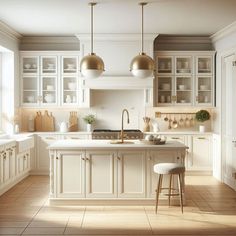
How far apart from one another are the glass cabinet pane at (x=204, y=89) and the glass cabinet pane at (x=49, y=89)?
2914mm

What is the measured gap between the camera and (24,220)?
4840 mm

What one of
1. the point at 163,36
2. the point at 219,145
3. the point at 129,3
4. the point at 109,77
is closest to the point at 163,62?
the point at 163,36

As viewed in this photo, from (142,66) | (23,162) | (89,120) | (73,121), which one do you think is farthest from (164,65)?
(23,162)

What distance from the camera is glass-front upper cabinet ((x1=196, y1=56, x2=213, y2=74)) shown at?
8.12 m

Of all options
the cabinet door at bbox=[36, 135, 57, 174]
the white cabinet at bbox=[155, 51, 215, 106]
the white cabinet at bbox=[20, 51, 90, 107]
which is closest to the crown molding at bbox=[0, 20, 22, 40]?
the white cabinet at bbox=[20, 51, 90, 107]

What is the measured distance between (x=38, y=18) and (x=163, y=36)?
2710 mm

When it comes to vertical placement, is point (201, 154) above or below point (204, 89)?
below

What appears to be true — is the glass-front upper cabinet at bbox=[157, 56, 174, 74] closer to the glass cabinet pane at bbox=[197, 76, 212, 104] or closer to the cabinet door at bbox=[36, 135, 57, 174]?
the glass cabinet pane at bbox=[197, 76, 212, 104]

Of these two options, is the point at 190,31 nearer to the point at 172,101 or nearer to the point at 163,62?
the point at 163,62

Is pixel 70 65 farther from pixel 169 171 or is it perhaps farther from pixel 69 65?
pixel 169 171

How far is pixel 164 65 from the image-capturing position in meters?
8.17

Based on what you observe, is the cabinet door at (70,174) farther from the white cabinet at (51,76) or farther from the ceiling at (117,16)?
the white cabinet at (51,76)

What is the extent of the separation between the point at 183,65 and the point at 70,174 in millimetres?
3819

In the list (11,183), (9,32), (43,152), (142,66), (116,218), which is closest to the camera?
(116,218)
